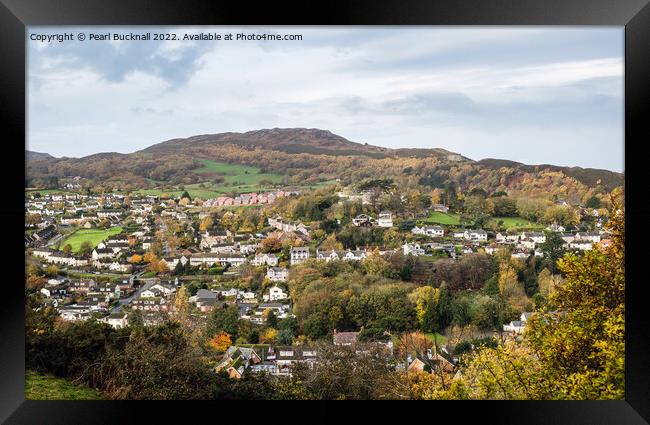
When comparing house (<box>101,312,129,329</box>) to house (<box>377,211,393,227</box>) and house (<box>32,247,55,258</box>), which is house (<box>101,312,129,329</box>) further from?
house (<box>377,211,393,227</box>)

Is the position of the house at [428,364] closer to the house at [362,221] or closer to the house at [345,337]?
the house at [345,337]

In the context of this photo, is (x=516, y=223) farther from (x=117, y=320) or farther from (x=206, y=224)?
(x=117, y=320)

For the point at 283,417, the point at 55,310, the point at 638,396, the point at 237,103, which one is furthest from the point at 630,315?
the point at 55,310

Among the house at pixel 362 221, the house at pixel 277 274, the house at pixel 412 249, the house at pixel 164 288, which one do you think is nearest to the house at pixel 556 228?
the house at pixel 412 249

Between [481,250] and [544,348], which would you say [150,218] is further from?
[544,348]

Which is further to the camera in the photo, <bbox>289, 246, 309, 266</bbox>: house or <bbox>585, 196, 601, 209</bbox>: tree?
<bbox>289, 246, 309, 266</bbox>: house

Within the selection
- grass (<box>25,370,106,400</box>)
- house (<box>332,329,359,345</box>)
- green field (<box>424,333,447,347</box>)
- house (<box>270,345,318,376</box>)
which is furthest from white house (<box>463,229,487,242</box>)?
grass (<box>25,370,106,400</box>)

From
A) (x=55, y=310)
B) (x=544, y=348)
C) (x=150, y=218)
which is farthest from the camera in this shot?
(x=150, y=218)
